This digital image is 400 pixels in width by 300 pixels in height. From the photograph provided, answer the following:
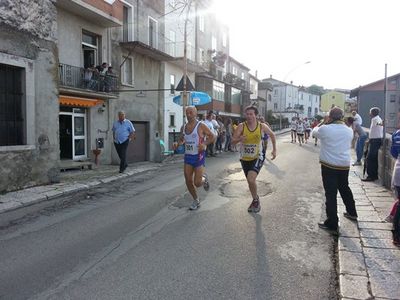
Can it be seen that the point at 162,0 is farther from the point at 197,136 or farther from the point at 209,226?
Answer: the point at 209,226

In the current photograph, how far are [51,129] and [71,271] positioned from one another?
6320 mm

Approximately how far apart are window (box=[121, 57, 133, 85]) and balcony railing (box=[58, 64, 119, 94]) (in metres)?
2.01

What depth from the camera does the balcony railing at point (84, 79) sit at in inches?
548

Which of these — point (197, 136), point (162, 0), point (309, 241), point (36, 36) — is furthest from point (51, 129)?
point (162, 0)

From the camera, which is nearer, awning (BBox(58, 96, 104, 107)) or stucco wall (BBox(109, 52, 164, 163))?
awning (BBox(58, 96, 104, 107))

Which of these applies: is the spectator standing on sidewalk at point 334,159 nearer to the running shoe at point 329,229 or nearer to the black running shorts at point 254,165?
the running shoe at point 329,229

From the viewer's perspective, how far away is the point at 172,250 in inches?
193

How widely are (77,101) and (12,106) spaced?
527cm

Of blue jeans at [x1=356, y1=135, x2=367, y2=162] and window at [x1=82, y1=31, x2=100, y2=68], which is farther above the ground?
window at [x1=82, y1=31, x2=100, y2=68]

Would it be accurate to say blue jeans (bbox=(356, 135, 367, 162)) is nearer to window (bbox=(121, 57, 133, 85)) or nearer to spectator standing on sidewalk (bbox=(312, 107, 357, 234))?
spectator standing on sidewalk (bbox=(312, 107, 357, 234))

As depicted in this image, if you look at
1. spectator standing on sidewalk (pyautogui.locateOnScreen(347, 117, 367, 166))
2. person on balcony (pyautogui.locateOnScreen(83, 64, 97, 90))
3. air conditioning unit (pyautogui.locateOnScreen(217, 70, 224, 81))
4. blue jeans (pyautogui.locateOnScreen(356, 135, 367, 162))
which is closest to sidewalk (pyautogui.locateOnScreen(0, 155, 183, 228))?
person on balcony (pyautogui.locateOnScreen(83, 64, 97, 90))

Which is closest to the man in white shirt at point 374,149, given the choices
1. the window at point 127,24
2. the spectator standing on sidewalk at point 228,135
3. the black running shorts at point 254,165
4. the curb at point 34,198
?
the black running shorts at point 254,165

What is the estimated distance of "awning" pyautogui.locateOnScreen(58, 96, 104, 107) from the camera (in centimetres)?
1355

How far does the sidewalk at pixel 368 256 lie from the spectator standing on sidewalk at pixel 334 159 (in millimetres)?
320
